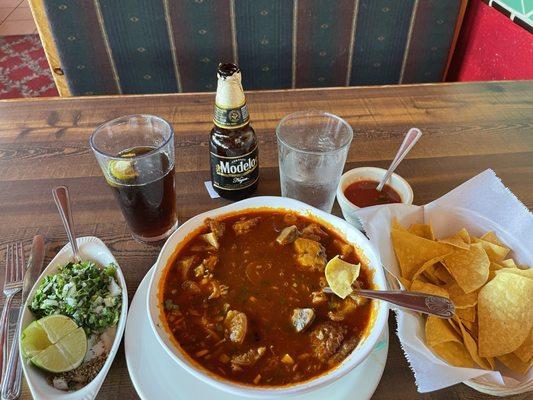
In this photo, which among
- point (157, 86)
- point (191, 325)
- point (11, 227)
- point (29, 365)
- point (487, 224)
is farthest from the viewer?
point (157, 86)

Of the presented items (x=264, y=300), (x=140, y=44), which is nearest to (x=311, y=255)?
(x=264, y=300)

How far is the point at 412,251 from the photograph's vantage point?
3.95ft

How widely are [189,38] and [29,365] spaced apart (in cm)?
198

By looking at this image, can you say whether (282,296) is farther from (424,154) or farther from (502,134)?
(502,134)

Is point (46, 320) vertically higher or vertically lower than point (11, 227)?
higher

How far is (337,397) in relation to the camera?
102cm

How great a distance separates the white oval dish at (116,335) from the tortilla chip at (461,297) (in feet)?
2.79

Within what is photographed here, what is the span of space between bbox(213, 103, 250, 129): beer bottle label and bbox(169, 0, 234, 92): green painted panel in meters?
1.29

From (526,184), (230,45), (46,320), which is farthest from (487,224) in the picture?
(230,45)

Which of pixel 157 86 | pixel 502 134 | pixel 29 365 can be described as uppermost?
pixel 29 365

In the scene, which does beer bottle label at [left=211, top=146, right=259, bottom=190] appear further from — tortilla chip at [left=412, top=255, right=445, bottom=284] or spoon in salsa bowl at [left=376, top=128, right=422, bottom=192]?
tortilla chip at [left=412, top=255, right=445, bottom=284]

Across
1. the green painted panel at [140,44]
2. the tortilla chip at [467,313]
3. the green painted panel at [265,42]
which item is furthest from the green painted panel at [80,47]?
the tortilla chip at [467,313]

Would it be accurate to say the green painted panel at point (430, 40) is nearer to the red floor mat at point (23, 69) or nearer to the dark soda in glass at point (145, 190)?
the dark soda in glass at point (145, 190)

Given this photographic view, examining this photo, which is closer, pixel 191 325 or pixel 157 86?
pixel 191 325
